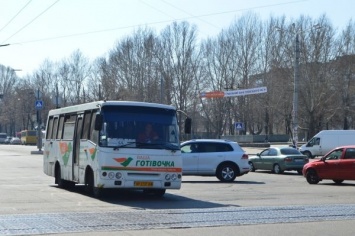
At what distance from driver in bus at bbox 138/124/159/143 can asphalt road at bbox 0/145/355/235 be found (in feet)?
5.45

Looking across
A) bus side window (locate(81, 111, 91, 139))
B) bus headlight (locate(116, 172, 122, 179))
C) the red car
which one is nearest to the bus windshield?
bus headlight (locate(116, 172, 122, 179))

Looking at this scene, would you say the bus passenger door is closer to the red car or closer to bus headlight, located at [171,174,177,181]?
bus headlight, located at [171,174,177,181]

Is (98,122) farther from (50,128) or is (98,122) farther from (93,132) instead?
(50,128)

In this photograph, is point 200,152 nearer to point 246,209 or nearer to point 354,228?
point 246,209

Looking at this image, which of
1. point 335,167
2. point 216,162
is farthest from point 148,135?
point 335,167

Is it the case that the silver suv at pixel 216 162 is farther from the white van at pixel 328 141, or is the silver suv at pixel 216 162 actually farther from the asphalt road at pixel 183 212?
→ the white van at pixel 328 141

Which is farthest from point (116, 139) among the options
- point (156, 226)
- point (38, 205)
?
point (156, 226)

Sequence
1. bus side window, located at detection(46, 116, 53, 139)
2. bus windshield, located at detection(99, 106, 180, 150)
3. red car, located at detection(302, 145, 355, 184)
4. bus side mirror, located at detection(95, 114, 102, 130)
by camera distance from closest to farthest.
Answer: bus side mirror, located at detection(95, 114, 102, 130) < bus windshield, located at detection(99, 106, 180, 150) < bus side window, located at detection(46, 116, 53, 139) < red car, located at detection(302, 145, 355, 184)

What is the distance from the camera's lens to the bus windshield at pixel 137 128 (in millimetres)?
17484

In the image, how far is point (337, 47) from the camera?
7288cm

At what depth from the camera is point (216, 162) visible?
26484mm

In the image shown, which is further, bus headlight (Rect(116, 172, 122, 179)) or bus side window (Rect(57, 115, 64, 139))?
bus side window (Rect(57, 115, 64, 139))

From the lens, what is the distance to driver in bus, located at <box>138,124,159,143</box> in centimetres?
1766

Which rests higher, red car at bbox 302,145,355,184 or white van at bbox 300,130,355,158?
white van at bbox 300,130,355,158
